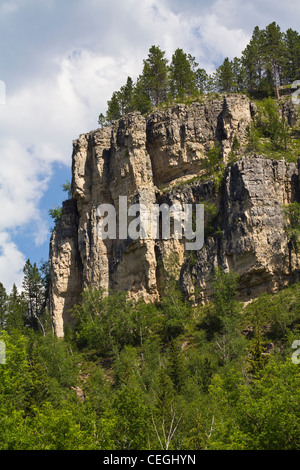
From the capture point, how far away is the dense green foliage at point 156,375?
114 feet

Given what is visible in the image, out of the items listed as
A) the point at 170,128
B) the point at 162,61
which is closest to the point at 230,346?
the point at 170,128

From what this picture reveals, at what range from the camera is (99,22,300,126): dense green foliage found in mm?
93188

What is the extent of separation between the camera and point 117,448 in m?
36.5

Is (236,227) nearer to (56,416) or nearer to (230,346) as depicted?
(230,346)

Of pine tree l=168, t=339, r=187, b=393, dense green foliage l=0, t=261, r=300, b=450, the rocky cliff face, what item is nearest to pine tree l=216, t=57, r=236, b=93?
the rocky cliff face

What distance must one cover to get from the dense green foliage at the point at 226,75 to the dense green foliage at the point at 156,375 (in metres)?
30.7

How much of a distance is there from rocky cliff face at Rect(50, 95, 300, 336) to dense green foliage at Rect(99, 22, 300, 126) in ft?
37.6

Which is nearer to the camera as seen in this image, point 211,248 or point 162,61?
point 211,248

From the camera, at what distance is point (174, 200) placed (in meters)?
75.4

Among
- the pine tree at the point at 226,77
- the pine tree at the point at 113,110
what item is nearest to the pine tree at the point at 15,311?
the pine tree at the point at 113,110

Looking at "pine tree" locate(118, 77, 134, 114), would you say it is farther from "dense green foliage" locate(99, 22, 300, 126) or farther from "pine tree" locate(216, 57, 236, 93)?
"pine tree" locate(216, 57, 236, 93)

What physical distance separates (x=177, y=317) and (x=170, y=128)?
2674 cm

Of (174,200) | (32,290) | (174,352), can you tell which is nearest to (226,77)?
(174,200)

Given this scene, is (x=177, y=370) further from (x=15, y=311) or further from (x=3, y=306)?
(x=3, y=306)
